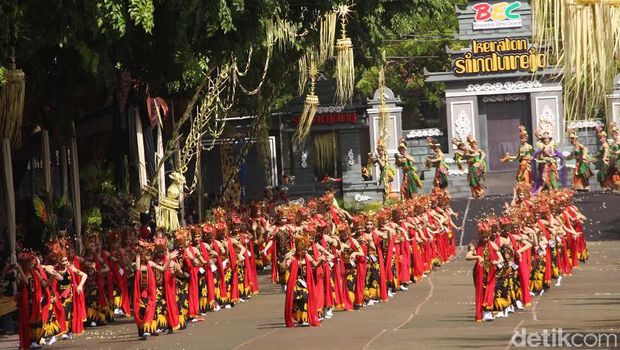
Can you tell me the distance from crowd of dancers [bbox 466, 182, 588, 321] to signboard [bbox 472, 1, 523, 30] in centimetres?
2033

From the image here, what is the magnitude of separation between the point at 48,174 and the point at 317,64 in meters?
7.32

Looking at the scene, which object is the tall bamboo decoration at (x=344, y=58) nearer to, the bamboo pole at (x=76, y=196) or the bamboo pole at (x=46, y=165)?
the bamboo pole at (x=76, y=196)

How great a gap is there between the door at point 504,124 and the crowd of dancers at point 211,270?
18.9 m

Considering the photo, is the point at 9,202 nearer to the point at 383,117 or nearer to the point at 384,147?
the point at 384,147

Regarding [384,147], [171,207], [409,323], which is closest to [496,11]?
[384,147]

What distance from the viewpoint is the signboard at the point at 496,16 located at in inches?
1908

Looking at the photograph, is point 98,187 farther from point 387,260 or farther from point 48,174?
point 387,260

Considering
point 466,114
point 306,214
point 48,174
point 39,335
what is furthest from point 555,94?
point 39,335

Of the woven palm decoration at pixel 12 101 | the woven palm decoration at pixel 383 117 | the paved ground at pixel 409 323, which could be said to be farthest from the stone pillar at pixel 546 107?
the woven palm decoration at pixel 12 101

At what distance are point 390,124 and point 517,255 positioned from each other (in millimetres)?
24578

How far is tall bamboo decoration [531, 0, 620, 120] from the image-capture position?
33.2 feet

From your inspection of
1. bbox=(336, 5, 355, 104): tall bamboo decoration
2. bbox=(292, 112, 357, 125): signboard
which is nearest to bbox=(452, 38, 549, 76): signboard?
bbox=(292, 112, 357, 125): signboard

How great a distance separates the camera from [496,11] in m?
48.8

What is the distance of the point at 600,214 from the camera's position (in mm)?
39312
